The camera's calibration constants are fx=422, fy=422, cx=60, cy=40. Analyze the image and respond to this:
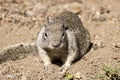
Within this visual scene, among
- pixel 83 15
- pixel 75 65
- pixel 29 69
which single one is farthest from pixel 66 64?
pixel 83 15

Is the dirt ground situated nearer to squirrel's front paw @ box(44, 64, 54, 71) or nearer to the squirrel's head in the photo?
squirrel's front paw @ box(44, 64, 54, 71)

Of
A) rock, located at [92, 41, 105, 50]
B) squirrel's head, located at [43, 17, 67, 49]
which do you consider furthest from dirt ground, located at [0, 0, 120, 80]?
squirrel's head, located at [43, 17, 67, 49]

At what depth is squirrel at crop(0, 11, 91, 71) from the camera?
7407 mm

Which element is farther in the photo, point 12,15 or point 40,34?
point 12,15

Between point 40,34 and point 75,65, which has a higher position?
point 40,34

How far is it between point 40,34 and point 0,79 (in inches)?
48.8

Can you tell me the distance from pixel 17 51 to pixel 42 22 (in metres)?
1.79

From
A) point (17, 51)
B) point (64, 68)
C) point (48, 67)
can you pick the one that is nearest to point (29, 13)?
point (17, 51)

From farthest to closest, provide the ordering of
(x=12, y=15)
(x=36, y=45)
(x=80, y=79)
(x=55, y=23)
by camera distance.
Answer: (x=12, y=15)
(x=36, y=45)
(x=55, y=23)
(x=80, y=79)

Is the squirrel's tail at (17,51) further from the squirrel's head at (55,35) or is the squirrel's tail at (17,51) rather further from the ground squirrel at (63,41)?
the squirrel's head at (55,35)

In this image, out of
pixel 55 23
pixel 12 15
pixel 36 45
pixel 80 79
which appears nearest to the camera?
pixel 80 79

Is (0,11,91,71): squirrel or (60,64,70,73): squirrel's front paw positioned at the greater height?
(0,11,91,71): squirrel

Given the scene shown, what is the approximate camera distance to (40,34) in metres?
8.00

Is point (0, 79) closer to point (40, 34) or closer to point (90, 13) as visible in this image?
point (40, 34)
